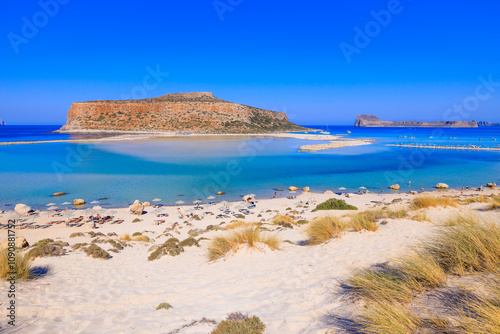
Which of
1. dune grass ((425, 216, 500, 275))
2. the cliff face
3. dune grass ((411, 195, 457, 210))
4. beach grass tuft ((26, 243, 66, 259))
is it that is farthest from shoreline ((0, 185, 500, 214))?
the cliff face

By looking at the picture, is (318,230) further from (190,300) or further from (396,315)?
(396,315)

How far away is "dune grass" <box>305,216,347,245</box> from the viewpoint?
7.55m

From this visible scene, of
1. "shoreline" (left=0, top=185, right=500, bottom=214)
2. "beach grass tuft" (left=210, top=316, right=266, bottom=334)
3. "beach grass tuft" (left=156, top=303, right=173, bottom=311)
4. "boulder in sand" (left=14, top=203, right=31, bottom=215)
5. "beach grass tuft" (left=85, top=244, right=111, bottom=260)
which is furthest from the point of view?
"shoreline" (left=0, top=185, right=500, bottom=214)

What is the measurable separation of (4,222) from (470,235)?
52.6 ft

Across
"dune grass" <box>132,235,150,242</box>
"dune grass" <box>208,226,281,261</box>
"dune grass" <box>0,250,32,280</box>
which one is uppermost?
"dune grass" <box>0,250,32,280</box>

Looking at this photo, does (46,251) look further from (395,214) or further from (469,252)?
(395,214)

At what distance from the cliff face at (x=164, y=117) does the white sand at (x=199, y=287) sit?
89.4 metres

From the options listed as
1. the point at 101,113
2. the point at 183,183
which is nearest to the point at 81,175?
the point at 183,183

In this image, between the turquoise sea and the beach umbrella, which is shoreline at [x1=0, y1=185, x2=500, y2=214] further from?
the beach umbrella

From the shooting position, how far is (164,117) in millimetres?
103938

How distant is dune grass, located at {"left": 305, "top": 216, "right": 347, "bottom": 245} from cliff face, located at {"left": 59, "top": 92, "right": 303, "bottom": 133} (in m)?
88.8

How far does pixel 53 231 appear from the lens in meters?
10.6

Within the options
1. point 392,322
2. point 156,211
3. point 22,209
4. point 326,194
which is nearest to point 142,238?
point 156,211

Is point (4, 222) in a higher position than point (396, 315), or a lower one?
lower
